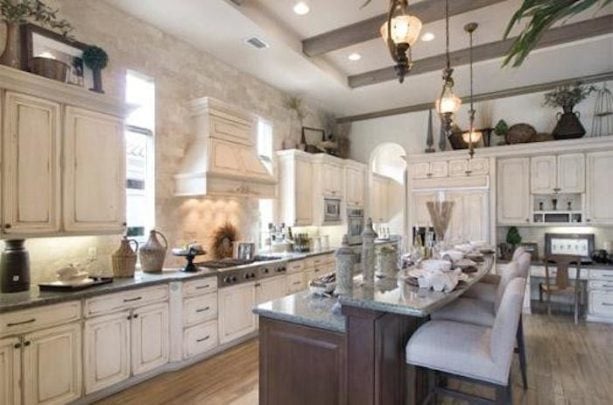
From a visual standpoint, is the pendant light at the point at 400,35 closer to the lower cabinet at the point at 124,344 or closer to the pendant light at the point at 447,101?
the pendant light at the point at 447,101

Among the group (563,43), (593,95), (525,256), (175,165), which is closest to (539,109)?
(593,95)

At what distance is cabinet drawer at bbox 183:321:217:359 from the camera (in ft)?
12.2

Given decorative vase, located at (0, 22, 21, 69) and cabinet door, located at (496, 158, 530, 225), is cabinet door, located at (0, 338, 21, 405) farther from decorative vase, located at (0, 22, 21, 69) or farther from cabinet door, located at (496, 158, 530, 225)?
cabinet door, located at (496, 158, 530, 225)

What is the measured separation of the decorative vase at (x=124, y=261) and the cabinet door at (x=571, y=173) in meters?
6.22

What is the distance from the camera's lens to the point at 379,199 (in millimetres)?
8312

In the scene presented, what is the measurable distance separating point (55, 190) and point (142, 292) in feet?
3.66

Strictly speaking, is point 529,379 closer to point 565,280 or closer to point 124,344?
point 565,280

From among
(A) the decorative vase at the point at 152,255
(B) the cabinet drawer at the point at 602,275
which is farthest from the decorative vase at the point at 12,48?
(B) the cabinet drawer at the point at 602,275

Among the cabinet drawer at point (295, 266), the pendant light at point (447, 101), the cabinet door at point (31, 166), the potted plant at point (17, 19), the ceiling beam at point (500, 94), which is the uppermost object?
the ceiling beam at point (500, 94)

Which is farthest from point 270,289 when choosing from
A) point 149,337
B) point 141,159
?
point 141,159

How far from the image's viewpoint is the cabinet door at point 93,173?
3.09 m

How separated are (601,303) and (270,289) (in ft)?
15.5

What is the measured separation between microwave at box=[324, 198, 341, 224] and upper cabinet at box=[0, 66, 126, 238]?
3.71m

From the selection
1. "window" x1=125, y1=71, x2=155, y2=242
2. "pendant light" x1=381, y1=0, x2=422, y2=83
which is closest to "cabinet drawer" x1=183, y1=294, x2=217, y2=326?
"window" x1=125, y1=71, x2=155, y2=242
